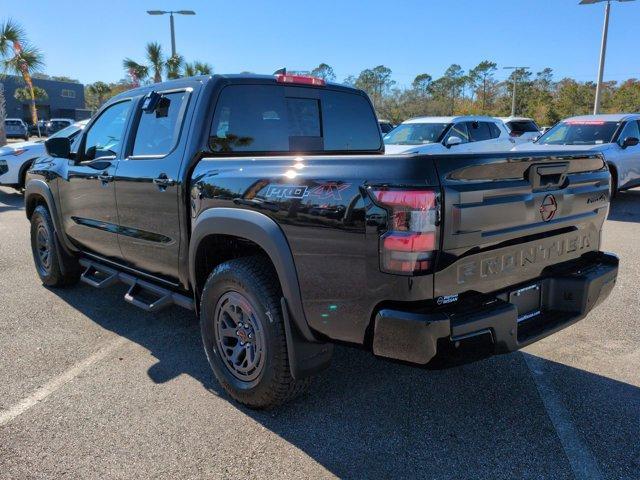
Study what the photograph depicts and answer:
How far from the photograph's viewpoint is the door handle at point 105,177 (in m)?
4.00

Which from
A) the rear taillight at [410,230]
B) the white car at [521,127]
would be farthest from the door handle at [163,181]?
the white car at [521,127]

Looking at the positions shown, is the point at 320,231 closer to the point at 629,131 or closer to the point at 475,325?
the point at 475,325

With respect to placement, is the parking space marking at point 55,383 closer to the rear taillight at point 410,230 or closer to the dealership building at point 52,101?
the rear taillight at point 410,230

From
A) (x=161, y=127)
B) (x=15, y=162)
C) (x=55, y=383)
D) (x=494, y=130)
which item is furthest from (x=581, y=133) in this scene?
(x=15, y=162)

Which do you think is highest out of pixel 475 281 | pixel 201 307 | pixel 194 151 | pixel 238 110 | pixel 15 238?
pixel 238 110

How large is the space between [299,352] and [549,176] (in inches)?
62.2

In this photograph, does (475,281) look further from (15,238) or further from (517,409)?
(15,238)

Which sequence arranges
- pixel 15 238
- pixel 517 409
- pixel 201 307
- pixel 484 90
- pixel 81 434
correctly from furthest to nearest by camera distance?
1. pixel 484 90
2. pixel 15 238
3. pixel 201 307
4. pixel 517 409
5. pixel 81 434

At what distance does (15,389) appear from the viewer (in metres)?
3.30

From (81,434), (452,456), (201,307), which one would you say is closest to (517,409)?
(452,456)

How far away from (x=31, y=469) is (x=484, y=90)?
8700 cm

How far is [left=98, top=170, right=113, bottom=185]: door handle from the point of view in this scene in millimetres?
3998

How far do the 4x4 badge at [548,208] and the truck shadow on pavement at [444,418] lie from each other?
1.14 meters

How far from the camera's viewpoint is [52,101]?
5859 cm
